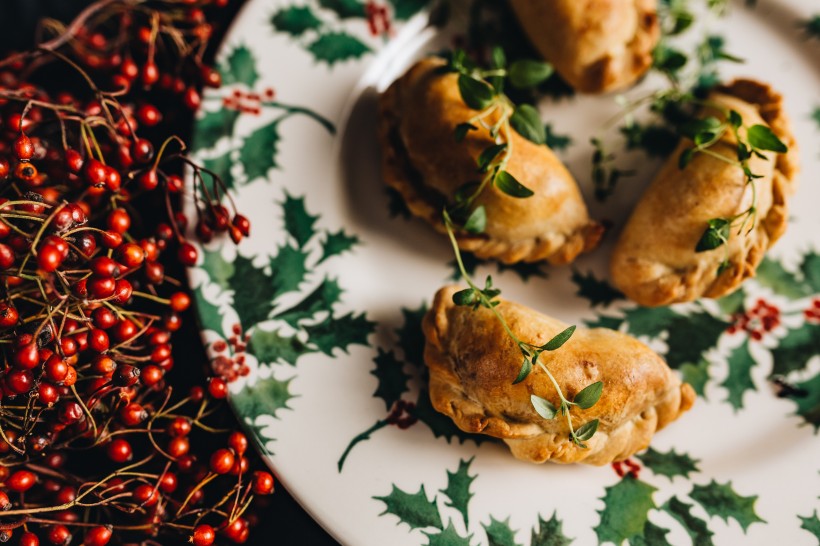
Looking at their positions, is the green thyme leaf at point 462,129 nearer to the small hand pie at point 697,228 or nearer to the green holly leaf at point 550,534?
the small hand pie at point 697,228

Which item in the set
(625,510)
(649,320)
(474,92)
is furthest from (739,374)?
(474,92)

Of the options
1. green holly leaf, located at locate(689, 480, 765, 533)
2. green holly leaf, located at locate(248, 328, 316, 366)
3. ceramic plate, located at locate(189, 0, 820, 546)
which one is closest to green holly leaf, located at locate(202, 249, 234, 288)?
ceramic plate, located at locate(189, 0, 820, 546)

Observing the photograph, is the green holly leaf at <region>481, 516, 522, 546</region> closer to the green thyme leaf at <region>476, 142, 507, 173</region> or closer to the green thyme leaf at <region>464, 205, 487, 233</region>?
the green thyme leaf at <region>464, 205, 487, 233</region>

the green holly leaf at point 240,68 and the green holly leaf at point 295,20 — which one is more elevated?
the green holly leaf at point 295,20

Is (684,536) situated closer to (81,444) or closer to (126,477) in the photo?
(126,477)

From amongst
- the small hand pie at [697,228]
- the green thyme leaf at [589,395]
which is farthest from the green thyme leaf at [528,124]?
the green thyme leaf at [589,395]
